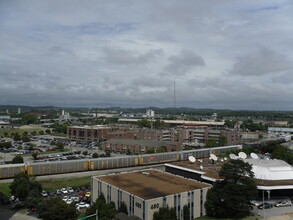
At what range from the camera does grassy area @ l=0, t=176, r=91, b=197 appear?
1564 inches

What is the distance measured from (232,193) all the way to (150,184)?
32.0ft

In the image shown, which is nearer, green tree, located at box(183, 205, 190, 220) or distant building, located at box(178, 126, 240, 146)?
green tree, located at box(183, 205, 190, 220)

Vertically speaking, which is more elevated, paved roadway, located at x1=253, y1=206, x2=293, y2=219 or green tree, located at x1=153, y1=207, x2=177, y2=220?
green tree, located at x1=153, y1=207, x2=177, y2=220

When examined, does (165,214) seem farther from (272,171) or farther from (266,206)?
(272,171)

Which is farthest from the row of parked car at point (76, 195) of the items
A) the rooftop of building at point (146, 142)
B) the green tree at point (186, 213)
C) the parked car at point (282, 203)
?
the rooftop of building at point (146, 142)

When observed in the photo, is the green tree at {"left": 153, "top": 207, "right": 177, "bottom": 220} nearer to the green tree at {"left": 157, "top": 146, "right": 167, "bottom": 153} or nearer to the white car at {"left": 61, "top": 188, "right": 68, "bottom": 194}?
the white car at {"left": 61, "top": 188, "right": 68, "bottom": 194}

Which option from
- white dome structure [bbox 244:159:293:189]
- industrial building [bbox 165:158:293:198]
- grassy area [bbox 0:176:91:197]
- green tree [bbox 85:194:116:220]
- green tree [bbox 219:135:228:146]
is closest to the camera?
green tree [bbox 85:194:116:220]

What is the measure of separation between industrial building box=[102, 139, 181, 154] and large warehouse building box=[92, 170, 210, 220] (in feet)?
130

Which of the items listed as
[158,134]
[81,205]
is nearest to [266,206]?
[81,205]

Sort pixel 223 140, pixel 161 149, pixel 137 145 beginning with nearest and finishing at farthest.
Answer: pixel 161 149 → pixel 137 145 → pixel 223 140

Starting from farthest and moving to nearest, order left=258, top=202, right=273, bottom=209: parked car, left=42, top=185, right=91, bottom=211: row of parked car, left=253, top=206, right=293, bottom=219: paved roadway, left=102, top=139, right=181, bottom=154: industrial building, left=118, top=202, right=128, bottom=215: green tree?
1. left=102, top=139, right=181, bottom=154: industrial building
2. left=42, top=185, right=91, bottom=211: row of parked car
3. left=258, top=202, right=273, bottom=209: parked car
4. left=253, top=206, right=293, bottom=219: paved roadway
5. left=118, top=202, right=128, bottom=215: green tree

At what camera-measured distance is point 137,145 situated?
259 ft

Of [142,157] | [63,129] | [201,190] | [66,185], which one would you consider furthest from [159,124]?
[201,190]

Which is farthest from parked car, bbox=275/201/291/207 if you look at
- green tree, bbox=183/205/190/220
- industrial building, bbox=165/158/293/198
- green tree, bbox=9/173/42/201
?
green tree, bbox=9/173/42/201
